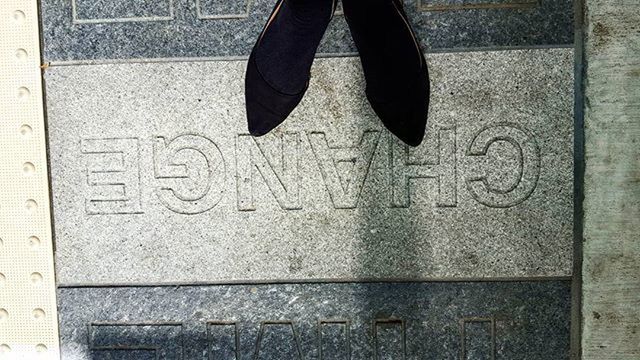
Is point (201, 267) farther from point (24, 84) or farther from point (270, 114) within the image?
point (24, 84)

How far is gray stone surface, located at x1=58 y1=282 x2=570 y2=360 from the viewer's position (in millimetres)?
2871

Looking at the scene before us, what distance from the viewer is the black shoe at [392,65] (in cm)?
245

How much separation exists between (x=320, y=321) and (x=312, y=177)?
2.05ft

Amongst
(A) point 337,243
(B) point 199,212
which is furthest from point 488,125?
(B) point 199,212

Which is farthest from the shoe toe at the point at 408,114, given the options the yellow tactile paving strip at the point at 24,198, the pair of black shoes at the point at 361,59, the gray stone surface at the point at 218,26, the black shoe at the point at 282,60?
the yellow tactile paving strip at the point at 24,198

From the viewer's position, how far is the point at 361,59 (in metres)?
2.73

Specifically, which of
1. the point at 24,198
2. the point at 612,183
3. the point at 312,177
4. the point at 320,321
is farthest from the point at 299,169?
the point at 612,183

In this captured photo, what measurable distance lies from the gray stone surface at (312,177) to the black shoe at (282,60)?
0.21 ft

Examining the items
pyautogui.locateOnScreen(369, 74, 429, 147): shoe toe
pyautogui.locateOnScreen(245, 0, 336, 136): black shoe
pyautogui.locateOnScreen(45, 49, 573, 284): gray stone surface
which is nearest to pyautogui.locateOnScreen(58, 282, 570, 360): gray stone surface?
pyautogui.locateOnScreen(45, 49, 573, 284): gray stone surface

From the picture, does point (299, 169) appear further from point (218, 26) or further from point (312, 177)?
point (218, 26)

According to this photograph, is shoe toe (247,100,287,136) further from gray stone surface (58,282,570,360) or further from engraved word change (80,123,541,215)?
gray stone surface (58,282,570,360)

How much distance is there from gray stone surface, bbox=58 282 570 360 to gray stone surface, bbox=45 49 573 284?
75 mm

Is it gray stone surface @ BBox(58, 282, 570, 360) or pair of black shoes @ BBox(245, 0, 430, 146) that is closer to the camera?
pair of black shoes @ BBox(245, 0, 430, 146)

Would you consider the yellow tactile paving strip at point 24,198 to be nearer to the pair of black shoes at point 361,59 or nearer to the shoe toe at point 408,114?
the pair of black shoes at point 361,59
